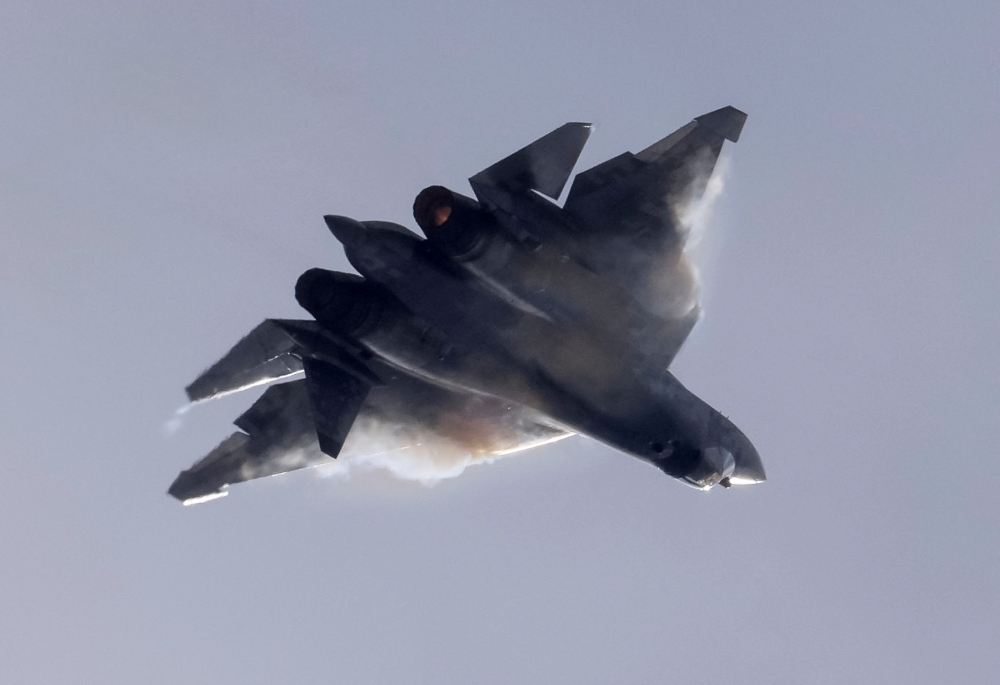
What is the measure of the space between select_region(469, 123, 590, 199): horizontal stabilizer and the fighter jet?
3 centimetres

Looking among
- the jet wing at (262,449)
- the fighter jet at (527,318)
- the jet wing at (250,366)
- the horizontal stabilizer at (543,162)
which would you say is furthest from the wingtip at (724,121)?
the jet wing at (262,449)

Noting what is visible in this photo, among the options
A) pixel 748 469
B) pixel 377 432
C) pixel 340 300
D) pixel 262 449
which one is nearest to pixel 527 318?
pixel 340 300

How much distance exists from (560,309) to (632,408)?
14.4ft

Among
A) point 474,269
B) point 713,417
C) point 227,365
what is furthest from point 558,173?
point 227,365

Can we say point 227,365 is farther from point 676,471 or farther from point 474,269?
point 676,471

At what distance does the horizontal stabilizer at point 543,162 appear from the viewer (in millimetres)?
21859

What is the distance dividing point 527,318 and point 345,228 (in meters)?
5.34

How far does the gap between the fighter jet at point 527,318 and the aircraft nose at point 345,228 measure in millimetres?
35

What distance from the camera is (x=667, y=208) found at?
944 inches

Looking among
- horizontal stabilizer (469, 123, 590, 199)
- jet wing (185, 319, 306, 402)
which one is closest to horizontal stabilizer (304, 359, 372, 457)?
jet wing (185, 319, 306, 402)

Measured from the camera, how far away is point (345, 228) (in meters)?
22.0

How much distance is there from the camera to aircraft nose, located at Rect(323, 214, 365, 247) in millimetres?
21938

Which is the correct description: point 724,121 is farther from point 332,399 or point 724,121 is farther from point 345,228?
point 332,399

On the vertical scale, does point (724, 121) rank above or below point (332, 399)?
above
